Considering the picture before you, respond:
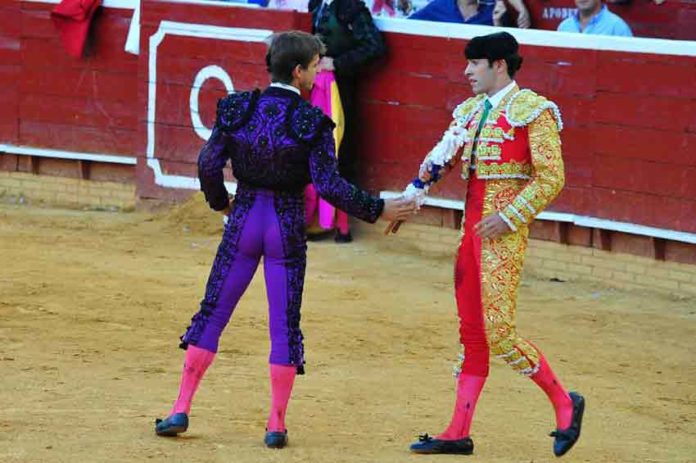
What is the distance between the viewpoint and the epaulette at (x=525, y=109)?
16.7 ft

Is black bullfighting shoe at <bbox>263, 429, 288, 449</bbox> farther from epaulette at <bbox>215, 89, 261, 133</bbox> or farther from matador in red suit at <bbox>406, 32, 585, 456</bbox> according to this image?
epaulette at <bbox>215, 89, 261, 133</bbox>

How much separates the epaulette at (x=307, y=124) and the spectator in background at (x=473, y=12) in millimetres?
4843

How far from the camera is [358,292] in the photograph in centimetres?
857

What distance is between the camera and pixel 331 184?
199 inches

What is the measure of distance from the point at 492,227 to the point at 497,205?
0.11m

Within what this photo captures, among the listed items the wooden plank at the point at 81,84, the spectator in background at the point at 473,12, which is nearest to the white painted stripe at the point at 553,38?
the spectator in background at the point at 473,12

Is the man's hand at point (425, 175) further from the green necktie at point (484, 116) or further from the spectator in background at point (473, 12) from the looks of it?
the spectator in background at point (473, 12)

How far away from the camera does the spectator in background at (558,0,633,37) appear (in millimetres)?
9125

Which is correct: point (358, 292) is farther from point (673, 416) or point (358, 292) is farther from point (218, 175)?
point (218, 175)


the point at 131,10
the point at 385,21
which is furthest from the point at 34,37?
the point at 385,21

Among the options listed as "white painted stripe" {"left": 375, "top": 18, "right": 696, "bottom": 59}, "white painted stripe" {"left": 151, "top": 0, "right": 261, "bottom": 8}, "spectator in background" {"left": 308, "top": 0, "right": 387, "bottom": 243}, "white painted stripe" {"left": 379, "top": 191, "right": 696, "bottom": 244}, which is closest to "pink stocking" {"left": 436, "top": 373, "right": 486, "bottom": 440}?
"white painted stripe" {"left": 379, "top": 191, "right": 696, "bottom": 244}

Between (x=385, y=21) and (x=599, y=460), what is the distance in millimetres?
4935

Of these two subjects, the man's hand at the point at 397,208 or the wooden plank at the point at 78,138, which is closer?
the man's hand at the point at 397,208

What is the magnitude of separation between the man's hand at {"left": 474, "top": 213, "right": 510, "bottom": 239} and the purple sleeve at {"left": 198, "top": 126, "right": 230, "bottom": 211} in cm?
84
